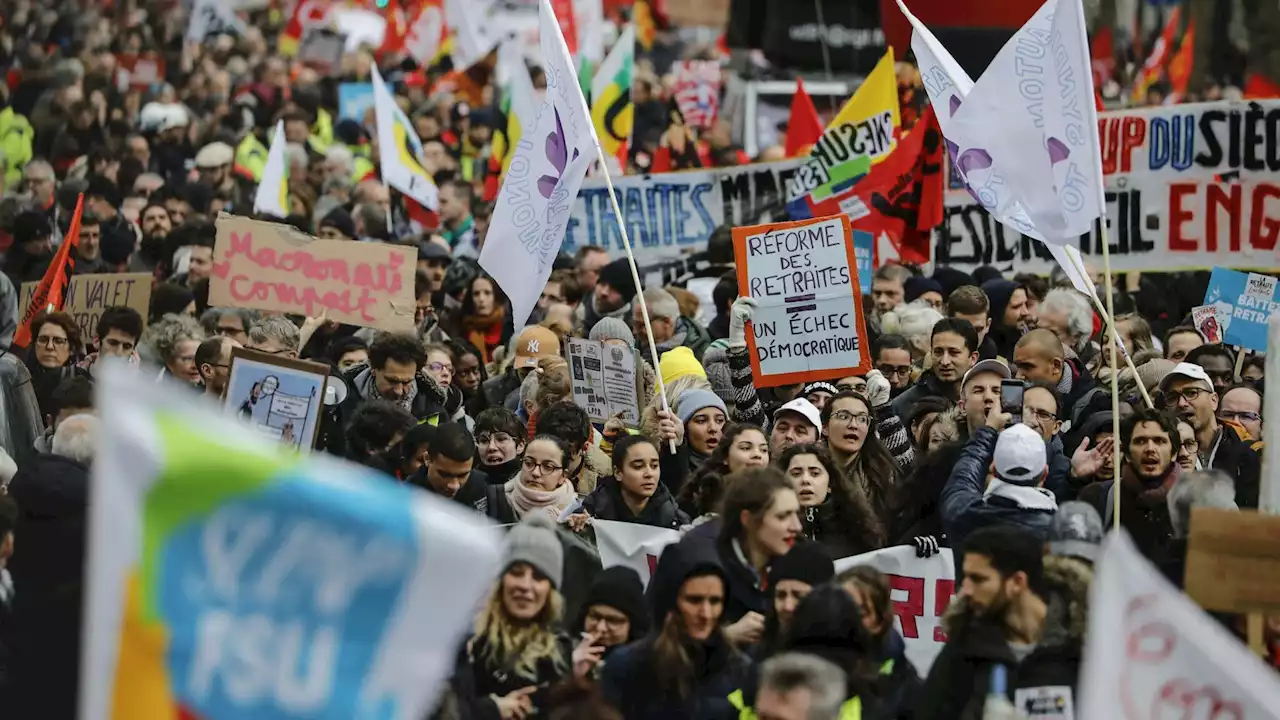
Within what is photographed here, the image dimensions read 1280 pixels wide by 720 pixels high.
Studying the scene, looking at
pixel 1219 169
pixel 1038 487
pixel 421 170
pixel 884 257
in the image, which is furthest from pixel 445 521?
pixel 421 170

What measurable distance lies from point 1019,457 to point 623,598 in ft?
4.97

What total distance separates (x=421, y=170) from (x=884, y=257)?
14.4 ft

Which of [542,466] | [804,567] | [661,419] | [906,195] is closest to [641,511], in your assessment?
[542,466]

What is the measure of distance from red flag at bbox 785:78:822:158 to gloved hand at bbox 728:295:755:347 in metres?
6.60

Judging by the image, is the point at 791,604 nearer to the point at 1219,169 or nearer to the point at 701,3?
the point at 1219,169

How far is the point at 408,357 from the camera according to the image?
32.4ft

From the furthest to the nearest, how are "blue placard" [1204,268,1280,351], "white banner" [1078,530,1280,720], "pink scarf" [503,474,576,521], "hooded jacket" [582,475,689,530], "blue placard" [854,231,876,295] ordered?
"blue placard" [854,231,876,295] → "blue placard" [1204,268,1280,351] → "pink scarf" [503,474,576,521] → "hooded jacket" [582,475,689,530] → "white banner" [1078,530,1280,720]

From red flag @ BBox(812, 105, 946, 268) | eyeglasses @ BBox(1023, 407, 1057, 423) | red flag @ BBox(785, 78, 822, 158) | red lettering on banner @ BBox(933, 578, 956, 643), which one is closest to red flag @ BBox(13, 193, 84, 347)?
red flag @ BBox(812, 105, 946, 268)

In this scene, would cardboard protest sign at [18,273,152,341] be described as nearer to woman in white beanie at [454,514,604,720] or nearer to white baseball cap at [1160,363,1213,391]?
white baseball cap at [1160,363,1213,391]

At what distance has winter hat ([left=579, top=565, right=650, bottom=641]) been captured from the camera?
661 cm

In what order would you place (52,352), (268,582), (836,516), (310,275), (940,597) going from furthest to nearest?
(310,275) → (52,352) → (836,516) → (940,597) → (268,582)

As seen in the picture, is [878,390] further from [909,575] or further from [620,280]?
[620,280]

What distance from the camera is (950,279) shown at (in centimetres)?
1264

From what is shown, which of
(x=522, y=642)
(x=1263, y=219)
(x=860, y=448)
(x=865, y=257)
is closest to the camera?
(x=522, y=642)
